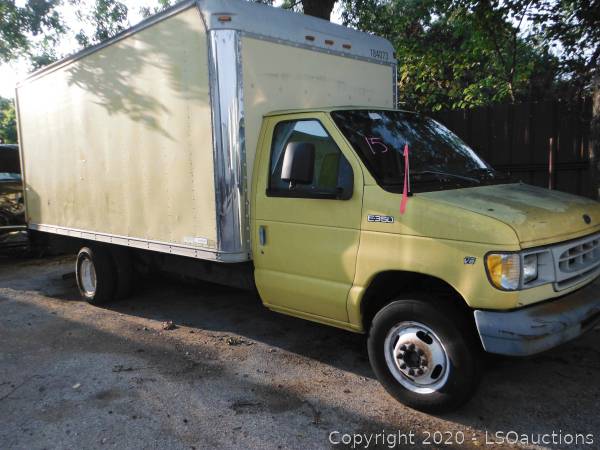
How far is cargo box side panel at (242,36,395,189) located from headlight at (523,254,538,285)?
2.32m

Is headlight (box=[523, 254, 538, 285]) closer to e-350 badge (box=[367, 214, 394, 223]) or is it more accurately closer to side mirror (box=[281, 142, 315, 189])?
e-350 badge (box=[367, 214, 394, 223])

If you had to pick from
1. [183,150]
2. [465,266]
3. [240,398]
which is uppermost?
[183,150]

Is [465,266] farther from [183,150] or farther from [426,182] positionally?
[183,150]

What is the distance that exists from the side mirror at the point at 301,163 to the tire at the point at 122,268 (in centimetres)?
345

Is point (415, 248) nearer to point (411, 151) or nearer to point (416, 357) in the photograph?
point (416, 357)

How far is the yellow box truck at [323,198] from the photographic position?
327 cm

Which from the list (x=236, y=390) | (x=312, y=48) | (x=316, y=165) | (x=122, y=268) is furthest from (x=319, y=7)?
(x=236, y=390)

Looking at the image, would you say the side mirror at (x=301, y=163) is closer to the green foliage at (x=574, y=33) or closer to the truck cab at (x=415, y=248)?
the truck cab at (x=415, y=248)

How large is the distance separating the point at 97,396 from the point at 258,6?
352 centimetres

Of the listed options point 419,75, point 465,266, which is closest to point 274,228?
point 465,266

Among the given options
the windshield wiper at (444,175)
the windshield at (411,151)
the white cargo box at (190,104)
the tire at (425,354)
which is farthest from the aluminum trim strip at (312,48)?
the tire at (425,354)

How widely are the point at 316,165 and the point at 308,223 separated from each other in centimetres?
46

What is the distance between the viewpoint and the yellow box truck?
327 centimetres

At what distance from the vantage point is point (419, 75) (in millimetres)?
10766
